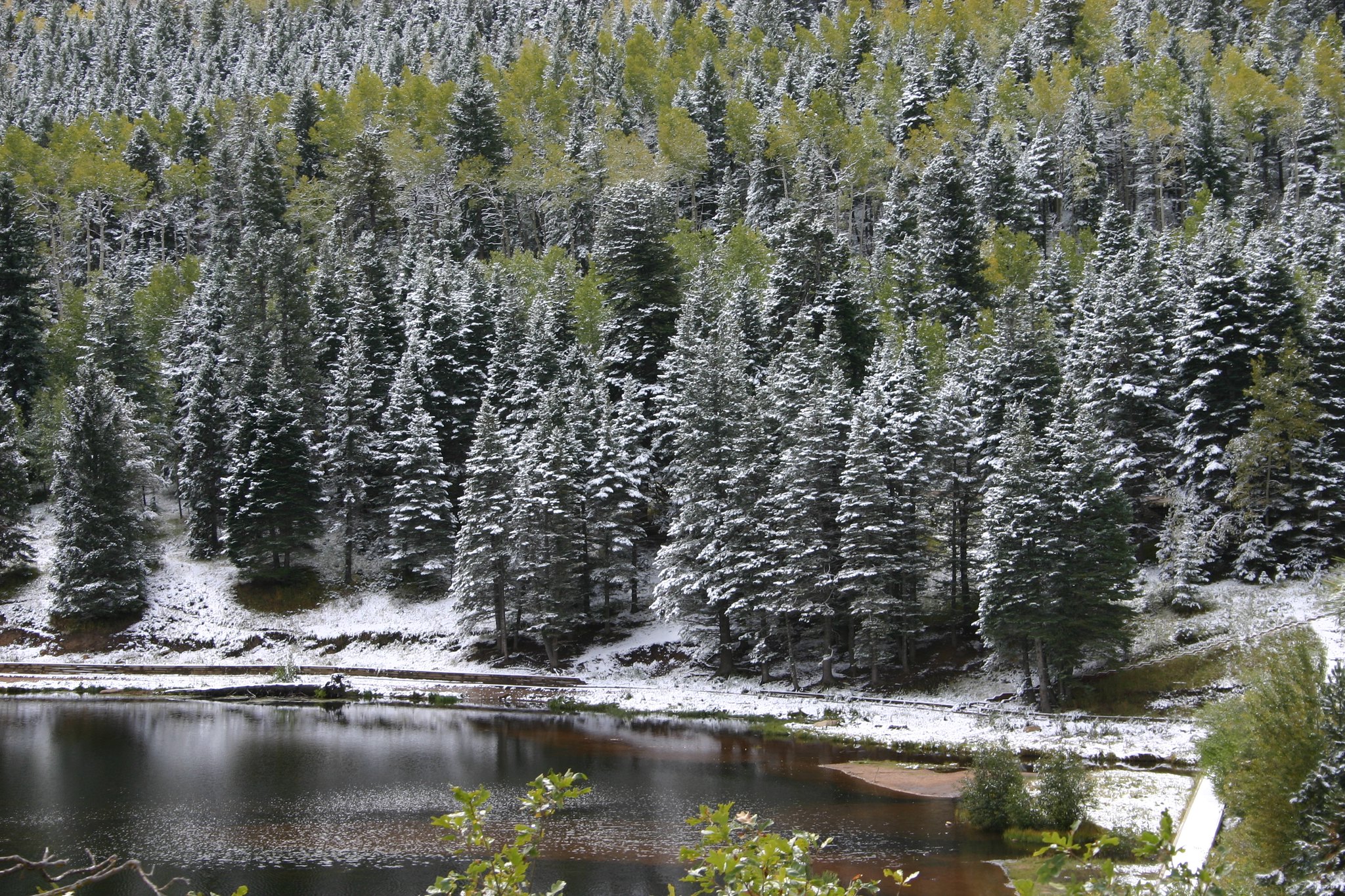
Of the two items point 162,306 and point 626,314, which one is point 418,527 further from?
point 162,306

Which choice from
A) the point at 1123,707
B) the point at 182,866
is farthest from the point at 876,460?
the point at 182,866

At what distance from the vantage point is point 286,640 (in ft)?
186

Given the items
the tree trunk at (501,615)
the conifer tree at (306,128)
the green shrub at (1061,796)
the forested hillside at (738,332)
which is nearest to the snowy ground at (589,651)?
the tree trunk at (501,615)

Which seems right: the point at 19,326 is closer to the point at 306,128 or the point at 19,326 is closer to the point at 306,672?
the point at 306,672

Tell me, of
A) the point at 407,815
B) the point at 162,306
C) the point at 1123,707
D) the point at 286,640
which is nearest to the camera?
the point at 407,815

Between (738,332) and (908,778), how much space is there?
3094 cm

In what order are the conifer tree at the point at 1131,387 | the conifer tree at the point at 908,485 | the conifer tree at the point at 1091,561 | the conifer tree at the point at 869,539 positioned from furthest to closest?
the conifer tree at the point at 1131,387
the conifer tree at the point at 908,485
the conifer tree at the point at 869,539
the conifer tree at the point at 1091,561

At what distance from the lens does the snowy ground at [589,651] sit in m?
36.9

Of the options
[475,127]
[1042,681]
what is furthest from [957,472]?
[475,127]

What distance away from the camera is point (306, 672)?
172 ft

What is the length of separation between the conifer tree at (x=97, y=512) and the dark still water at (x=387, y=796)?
1271cm

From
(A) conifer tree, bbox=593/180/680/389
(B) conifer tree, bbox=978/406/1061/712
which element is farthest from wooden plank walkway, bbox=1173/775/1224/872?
(A) conifer tree, bbox=593/180/680/389

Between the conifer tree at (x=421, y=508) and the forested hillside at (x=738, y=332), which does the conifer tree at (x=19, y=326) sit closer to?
the forested hillside at (x=738, y=332)

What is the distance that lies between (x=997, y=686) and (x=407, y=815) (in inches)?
1066
